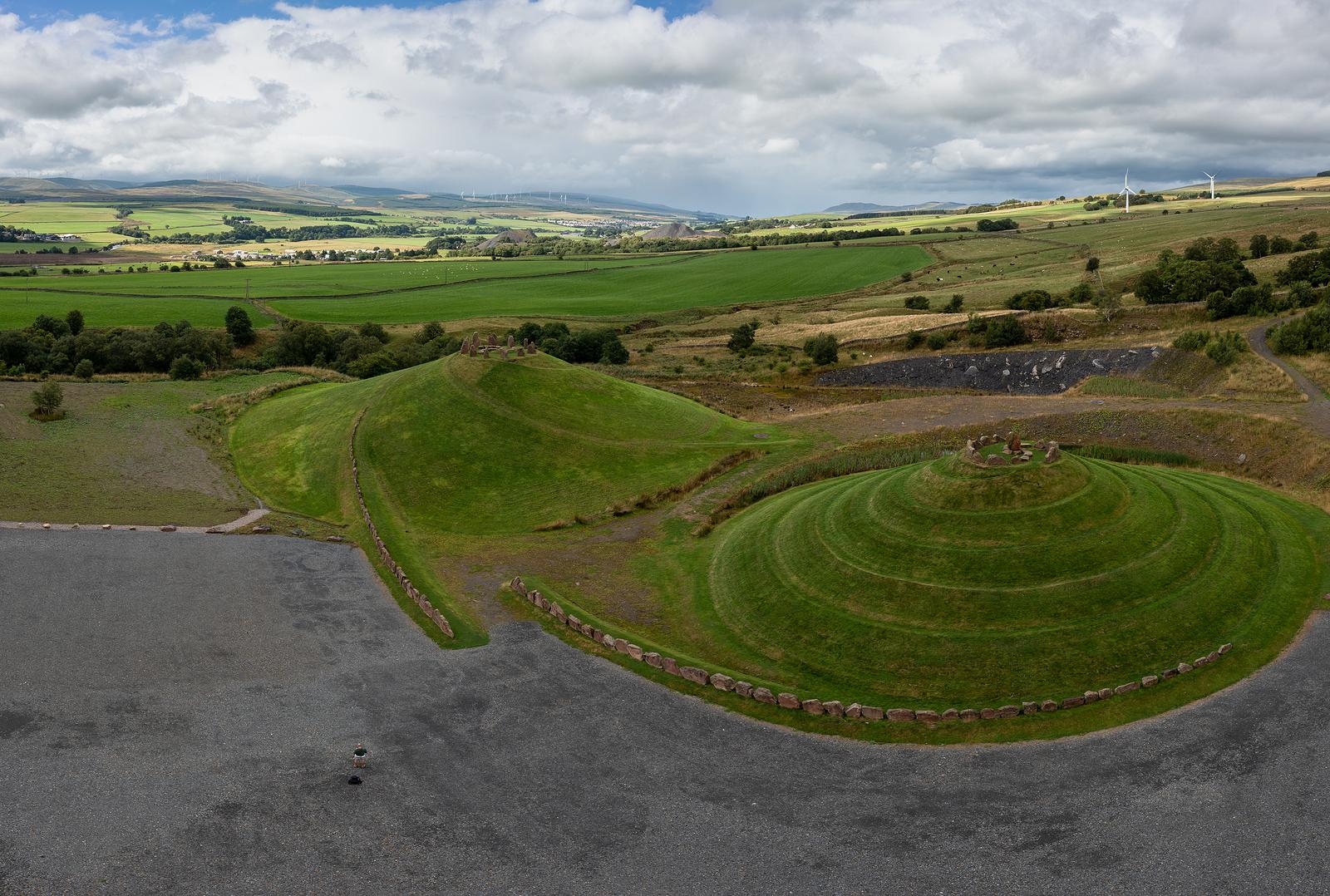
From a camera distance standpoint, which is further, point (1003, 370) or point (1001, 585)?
point (1003, 370)

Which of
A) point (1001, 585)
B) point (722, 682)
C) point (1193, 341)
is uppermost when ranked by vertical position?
point (1193, 341)

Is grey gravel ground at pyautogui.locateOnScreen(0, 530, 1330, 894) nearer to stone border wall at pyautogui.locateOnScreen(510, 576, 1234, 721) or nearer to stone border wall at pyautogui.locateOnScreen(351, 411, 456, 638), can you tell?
A: stone border wall at pyautogui.locateOnScreen(510, 576, 1234, 721)

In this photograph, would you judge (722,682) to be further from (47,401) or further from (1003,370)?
(47,401)

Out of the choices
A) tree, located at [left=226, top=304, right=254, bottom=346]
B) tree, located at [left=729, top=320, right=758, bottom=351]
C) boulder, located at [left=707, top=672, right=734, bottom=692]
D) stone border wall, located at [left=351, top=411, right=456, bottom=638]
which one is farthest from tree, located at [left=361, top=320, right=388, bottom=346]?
boulder, located at [left=707, top=672, right=734, bottom=692]

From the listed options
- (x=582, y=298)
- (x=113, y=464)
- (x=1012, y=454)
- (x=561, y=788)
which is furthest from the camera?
(x=582, y=298)

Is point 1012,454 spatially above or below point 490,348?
below

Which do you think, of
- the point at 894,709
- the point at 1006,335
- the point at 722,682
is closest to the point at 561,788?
the point at 722,682

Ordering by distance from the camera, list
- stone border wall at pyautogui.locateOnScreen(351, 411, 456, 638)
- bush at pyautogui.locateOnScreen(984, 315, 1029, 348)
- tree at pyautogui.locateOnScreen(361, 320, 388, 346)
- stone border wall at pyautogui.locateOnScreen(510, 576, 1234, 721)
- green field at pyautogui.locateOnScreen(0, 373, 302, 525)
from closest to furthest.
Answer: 1. stone border wall at pyautogui.locateOnScreen(510, 576, 1234, 721)
2. stone border wall at pyautogui.locateOnScreen(351, 411, 456, 638)
3. green field at pyautogui.locateOnScreen(0, 373, 302, 525)
4. bush at pyautogui.locateOnScreen(984, 315, 1029, 348)
5. tree at pyautogui.locateOnScreen(361, 320, 388, 346)

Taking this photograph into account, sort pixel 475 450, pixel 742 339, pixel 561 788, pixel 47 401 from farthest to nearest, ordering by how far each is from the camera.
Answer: pixel 742 339 → pixel 47 401 → pixel 475 450 → pixel 561 788
